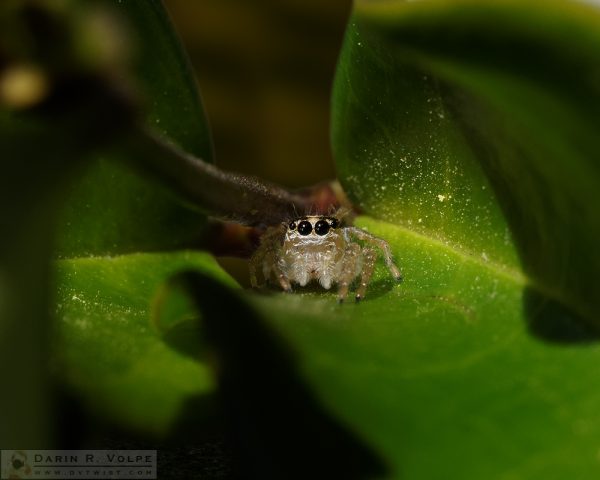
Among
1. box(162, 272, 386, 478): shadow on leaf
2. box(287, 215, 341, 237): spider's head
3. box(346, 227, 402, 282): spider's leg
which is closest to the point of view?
box(162, 272, 386, 478): shadow on leaf

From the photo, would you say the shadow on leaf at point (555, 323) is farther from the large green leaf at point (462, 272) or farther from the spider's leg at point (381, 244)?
the spider's leg at point (381, 244)

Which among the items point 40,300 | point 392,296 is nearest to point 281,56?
point 392,296

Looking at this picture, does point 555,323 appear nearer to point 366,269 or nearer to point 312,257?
point 366,269

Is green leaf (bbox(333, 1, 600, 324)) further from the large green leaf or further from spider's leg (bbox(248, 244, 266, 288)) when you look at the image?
spider's leg (bbox(248, 244, 266, 288))

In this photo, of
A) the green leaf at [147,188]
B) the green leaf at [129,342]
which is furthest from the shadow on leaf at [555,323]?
the green leaf at [147,188]

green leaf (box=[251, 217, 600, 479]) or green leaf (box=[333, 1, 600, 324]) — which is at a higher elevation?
green leaf (box=[333, 1, 600, 324])

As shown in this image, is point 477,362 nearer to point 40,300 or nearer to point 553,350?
point 553,350

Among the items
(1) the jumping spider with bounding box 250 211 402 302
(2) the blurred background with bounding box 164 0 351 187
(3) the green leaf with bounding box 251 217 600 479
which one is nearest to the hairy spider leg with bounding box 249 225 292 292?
(1) the jumping spider with bounding box 250 211 402 302

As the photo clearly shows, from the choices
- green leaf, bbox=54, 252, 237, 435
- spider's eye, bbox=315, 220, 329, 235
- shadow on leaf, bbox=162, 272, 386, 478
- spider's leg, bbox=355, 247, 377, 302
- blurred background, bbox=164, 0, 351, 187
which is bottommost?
A: shadow on leaf, bbox=162, 272, 386, 478
